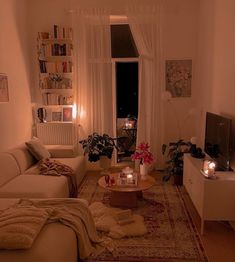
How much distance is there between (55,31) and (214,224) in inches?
158

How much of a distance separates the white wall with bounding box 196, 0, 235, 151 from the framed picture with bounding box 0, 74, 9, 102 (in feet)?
9.96

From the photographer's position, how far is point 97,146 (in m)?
4.64

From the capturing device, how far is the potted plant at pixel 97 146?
15.2 feet

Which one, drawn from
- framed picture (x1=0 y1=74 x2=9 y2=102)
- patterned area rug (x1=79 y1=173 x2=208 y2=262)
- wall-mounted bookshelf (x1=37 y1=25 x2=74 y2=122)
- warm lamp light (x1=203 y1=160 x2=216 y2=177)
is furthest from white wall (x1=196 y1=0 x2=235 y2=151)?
framed picture (x1=0 y1=74 x2=9 y2=102)

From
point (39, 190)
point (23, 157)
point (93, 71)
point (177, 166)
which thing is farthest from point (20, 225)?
point (93, 71)

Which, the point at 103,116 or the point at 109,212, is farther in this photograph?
the point at 103,116

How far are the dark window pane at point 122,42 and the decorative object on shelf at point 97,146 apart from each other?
161 centimetres

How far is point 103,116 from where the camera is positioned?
501 centimetres

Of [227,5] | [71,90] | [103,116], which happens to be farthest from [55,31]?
[227,5]

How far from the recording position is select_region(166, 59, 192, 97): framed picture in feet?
16.0

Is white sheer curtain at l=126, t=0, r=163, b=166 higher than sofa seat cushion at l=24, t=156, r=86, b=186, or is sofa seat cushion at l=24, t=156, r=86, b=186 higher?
white sheer curtain at l=126, t=0, r=163, b=166

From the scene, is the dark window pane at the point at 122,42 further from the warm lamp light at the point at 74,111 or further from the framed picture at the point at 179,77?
the warm lamp light at the point at 74,111

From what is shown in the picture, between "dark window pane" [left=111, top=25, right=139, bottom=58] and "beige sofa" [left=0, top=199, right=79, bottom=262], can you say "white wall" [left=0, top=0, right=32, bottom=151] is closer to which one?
"dark window pane" [left=111, top=25, right=139, bottom=58]

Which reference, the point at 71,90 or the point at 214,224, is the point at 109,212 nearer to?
the point at 214,224
